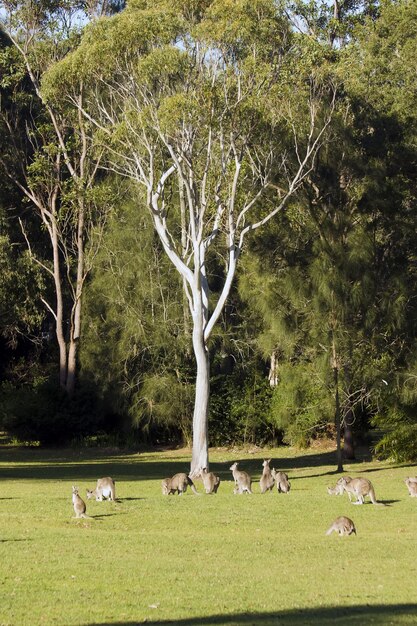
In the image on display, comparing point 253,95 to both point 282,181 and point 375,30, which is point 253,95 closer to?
point 282,181

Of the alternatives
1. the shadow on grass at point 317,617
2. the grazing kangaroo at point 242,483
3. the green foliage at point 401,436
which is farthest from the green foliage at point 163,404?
A: the shadow on grass at point 317,617

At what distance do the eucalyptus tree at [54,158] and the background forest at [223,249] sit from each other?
126 mm

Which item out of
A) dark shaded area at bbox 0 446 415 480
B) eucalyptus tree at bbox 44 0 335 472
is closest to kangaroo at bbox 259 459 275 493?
eucalyptus tree at bbox 44 0 335 472

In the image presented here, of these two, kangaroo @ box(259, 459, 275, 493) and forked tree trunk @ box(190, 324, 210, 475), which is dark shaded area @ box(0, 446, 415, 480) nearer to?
forked tree trunk @ box(190, 324, 210, 475)

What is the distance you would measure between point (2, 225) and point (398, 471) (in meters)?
24.0

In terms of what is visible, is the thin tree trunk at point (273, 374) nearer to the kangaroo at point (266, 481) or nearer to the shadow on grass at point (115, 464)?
the shadow on grass at point (115, 464)

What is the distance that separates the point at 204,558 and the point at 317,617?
4.62 metres

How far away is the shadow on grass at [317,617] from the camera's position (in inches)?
432

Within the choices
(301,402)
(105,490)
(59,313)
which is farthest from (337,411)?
(59,313)

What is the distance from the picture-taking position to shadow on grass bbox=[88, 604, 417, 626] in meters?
11.0

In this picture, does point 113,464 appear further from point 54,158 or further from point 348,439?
point 54,158

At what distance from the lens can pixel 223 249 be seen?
45938 millimetres

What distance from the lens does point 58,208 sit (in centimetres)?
5319

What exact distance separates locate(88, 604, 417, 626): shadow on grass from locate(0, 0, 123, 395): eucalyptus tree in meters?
36.8
